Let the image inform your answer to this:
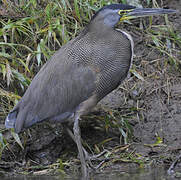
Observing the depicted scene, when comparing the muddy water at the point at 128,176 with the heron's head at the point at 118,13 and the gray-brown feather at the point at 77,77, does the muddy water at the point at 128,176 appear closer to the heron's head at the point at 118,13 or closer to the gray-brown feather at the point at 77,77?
the gray-brown feather at the point at 77,77

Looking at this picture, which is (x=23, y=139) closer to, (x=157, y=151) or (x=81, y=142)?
(x=81, y=142)

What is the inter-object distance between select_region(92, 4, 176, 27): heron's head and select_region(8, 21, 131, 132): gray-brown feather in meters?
0.11

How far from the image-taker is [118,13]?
18.4 feet

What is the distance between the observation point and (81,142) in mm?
5949

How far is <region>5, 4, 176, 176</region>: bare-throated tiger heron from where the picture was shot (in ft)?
18.0

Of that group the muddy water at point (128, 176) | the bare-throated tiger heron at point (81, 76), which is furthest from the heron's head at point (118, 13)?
the muddy water at point (128, 176)

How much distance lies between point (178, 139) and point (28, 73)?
6.73 feet

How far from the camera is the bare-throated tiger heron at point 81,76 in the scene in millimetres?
5477

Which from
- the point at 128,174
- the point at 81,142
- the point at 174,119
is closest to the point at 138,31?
the point at 174,119

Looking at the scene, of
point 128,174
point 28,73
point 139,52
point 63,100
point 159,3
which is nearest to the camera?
point 128,174

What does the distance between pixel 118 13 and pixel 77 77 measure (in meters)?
0.85

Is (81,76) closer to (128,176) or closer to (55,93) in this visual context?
(55,93)

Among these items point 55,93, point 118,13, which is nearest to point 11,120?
point 55,93

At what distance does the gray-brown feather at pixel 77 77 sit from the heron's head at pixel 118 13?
111 millimetres
